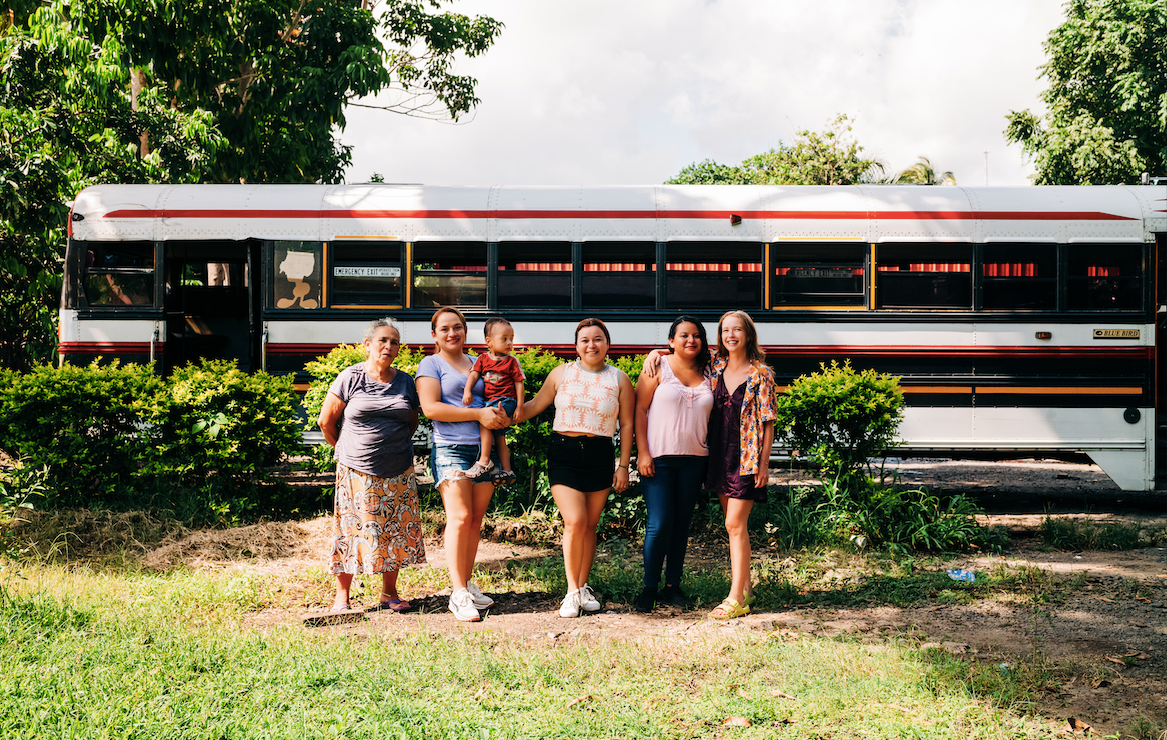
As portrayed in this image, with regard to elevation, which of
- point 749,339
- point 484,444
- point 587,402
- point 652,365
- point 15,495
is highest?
point 749,339

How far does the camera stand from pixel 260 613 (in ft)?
17.5

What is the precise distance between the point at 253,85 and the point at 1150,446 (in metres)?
13.1

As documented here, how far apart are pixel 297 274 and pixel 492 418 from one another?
4.87 metres

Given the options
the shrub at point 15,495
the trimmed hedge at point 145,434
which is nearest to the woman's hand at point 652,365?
the trimmed hedge at point 145,434

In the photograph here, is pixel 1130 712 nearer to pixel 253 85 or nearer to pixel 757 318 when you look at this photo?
pixel 757 318

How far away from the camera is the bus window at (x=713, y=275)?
8.96 m

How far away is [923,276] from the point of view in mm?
8891

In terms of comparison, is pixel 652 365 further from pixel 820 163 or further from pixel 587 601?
pixel 820 163

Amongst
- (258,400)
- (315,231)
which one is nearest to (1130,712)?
(258,400)

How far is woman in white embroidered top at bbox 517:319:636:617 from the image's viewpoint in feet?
16.8

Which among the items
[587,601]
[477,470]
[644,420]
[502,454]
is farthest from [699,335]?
[587,601]

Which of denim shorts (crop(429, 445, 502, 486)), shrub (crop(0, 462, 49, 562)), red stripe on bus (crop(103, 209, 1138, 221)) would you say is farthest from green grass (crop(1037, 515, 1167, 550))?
shrub (crop(0, 462, 49, 562))

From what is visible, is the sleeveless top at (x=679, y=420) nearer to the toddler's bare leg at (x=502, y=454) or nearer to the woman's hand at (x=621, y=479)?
the woman's hand at (x=621, y=479)

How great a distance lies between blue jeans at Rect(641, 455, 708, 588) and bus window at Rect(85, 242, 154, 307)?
6491mm
